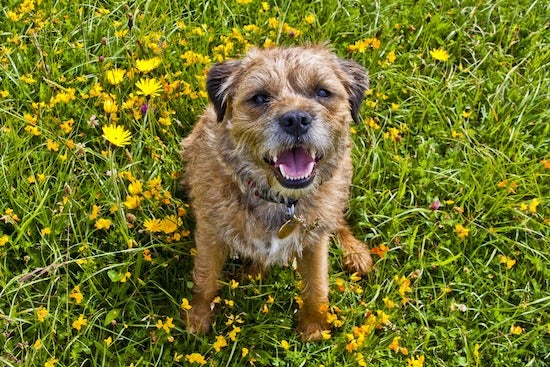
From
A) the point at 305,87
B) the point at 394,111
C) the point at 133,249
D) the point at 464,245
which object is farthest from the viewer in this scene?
the point at 394,111

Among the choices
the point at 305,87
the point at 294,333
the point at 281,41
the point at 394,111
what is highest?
the point at 305,87

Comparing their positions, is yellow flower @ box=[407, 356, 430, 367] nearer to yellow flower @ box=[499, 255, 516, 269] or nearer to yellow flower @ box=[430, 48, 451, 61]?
yellow flower @ box=[499, 255, 516, 269]

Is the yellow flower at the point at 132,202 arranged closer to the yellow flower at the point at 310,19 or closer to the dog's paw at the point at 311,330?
the dog's paw at the point at 311,330

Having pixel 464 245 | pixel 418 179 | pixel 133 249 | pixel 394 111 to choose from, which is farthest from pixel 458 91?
pixel 133 249

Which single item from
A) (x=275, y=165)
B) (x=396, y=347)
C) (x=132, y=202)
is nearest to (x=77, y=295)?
(x=132, y=202)

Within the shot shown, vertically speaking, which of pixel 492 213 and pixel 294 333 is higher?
pixel 492 213

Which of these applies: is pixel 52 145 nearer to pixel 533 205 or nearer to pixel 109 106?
pixel 109 106

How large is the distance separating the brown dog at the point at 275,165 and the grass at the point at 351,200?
0.79 feet

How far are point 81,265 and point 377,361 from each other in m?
1.88

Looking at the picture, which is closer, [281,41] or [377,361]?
[377,361]

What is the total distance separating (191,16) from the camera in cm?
548

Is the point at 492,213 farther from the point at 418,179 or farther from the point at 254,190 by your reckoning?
the point at 254,190

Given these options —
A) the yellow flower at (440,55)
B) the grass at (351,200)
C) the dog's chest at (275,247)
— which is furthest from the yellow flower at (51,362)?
the yellow flower at (440,55)

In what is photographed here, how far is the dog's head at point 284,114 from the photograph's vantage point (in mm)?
3477
